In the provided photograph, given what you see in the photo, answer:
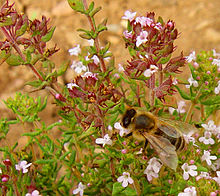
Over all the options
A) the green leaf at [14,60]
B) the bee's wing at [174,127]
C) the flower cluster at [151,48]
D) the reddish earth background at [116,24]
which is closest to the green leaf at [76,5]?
the flower cluster at [151,48]

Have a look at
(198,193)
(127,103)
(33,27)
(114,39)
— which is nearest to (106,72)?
(127,103)

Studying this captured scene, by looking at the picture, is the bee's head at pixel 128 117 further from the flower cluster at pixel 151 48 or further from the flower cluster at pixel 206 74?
the flower cluster at pixel 206 74

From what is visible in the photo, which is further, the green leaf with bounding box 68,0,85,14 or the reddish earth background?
the reddish earth background

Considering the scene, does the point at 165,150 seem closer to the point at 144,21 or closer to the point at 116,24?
the point at 144,21

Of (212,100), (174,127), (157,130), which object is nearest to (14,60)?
(157,130)

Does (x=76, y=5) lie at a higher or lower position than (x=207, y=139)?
higher

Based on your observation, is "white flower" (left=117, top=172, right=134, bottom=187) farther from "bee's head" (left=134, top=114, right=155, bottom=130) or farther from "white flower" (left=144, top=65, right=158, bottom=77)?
"white flower" (left=144, top=65, right=158, bottom=77)

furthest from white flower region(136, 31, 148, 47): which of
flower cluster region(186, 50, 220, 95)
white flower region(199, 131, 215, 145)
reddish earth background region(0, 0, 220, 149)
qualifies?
reddish earth background region(0, 0, 220, 149)
